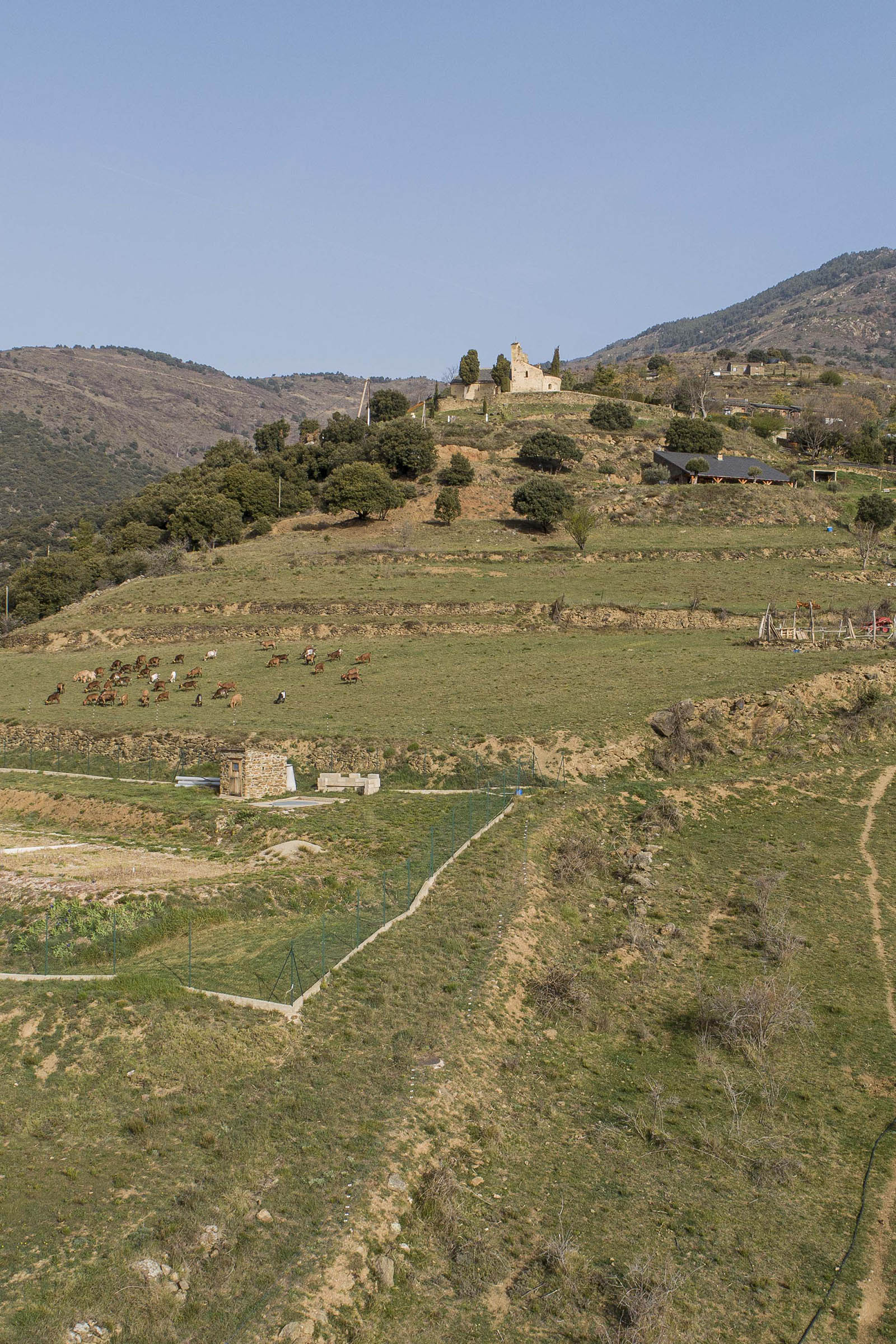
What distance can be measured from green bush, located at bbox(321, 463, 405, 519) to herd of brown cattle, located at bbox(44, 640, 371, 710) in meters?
27.4

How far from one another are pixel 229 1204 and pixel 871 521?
261ft

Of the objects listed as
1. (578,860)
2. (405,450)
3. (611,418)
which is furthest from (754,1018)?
(611,418)

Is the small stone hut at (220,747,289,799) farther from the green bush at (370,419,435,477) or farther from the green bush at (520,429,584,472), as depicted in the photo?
the green bush at (520,429,584,472)

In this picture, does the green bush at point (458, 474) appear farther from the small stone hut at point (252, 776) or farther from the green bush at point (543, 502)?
the small stone hut at point (252, 776)

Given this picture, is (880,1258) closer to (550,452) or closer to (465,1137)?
(465,1137)

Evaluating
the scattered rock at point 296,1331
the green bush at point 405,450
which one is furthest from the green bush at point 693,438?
the scattered rock at point 296,1331

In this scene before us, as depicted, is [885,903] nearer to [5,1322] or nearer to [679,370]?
[5,1322]

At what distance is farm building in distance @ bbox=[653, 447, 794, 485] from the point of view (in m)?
94.9

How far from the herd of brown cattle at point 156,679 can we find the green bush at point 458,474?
121 ft

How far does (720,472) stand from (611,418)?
17634 millimetres

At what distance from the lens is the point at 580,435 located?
105500mm

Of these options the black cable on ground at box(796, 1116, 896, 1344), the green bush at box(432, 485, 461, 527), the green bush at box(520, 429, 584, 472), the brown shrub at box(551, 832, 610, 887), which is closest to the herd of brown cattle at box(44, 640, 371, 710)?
the brown shrub at box(551, 832, 610, 887)

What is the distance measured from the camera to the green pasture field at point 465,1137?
14438mm

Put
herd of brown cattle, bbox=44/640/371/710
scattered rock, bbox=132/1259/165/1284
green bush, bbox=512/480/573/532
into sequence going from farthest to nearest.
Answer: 1. green bush, bbox=512/480/573/532
2. herd of brown cattle, bbox=44/640/371/710
3. scattered rock, bbox=132/1259/165/1284
